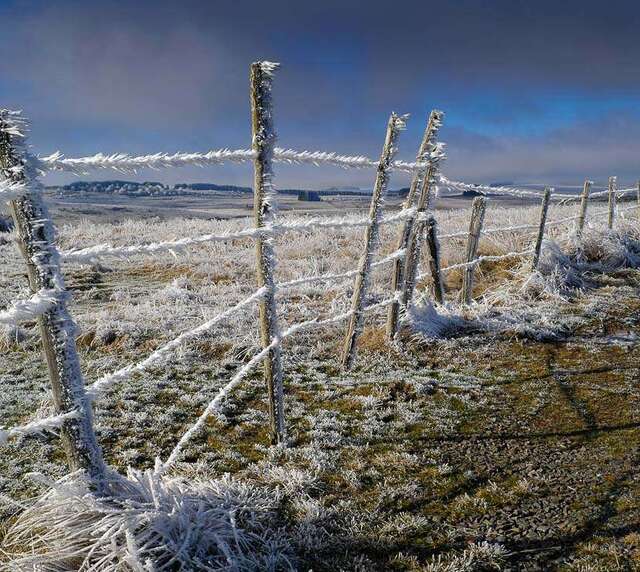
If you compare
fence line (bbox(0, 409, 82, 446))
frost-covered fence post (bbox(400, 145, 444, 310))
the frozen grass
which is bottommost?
the frozen grass

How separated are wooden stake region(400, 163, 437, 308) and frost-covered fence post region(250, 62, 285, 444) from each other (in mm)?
2864

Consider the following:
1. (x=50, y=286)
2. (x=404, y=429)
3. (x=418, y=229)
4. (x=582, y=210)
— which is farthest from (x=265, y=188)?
(x=582, y=210)

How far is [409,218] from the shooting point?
6.08m

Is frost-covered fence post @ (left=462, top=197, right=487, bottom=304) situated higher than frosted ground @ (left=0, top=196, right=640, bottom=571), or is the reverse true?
frost-covered fence post @ (left=462, top=197, right=487, bottom=304)

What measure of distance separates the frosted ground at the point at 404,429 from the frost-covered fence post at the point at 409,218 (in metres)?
0.40

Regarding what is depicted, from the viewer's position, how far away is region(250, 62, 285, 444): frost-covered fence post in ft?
10.9

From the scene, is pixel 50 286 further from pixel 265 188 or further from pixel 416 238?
pixel 416 238

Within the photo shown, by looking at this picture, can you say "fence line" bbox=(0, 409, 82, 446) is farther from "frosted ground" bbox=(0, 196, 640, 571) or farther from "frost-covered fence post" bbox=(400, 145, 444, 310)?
"frost-covered fence post" bbox=(400, 145, 444, 310)

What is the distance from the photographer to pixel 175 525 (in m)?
2.74

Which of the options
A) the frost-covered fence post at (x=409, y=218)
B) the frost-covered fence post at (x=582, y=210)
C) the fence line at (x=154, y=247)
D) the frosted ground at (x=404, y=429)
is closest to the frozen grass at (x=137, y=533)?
the frosted ground at (x=404, y=429)

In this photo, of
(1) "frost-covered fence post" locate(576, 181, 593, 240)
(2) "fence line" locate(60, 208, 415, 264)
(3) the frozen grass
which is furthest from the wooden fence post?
(1) "frost-covered fence post" locate(576, 181, 593, 240)

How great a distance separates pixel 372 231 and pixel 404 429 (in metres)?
2.06

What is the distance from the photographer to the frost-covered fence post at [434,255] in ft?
22.4

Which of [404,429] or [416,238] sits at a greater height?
[416,238]
